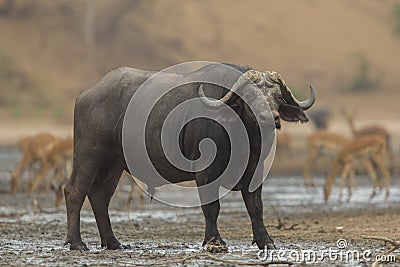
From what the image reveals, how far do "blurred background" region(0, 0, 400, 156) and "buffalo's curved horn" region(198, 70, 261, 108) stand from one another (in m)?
34.1

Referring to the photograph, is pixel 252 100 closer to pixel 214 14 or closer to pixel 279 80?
pixel 279 80

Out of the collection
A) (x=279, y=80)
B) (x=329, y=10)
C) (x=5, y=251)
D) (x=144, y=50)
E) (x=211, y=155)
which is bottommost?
(x=5, y=251)

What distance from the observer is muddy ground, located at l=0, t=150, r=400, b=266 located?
363 inches

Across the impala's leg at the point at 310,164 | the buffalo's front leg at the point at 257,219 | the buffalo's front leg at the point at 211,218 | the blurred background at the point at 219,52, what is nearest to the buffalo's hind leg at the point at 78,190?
the buffalo's front leg at the point at 211,218

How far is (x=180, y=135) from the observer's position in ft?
32.8

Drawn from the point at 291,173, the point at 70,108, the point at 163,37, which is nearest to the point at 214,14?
the point at 163,37

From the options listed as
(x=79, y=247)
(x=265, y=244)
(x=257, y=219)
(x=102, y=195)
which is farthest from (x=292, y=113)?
(x=79, y=247)

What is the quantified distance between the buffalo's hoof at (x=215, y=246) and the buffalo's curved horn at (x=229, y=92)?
1.31m

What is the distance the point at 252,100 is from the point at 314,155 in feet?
45.4

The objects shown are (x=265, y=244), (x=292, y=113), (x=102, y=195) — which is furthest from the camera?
(x=102, y=195)

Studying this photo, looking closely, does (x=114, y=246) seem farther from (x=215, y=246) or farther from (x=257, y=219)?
(x=257, y=219)

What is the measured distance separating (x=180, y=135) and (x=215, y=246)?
3.93 ft

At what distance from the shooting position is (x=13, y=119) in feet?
138

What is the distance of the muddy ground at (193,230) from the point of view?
30.2 feet
